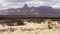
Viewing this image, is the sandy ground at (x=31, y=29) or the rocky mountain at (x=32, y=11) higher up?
the rocky mountain at (x=32, y=11)

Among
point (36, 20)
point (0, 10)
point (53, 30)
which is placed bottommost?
point (53, 30)

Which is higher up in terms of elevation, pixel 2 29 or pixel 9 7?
pixel 9 7

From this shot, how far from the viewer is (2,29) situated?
4574mm

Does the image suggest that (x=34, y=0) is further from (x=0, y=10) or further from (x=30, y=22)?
(x=0, y=10)

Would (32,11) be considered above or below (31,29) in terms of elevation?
above

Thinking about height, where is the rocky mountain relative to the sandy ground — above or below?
above

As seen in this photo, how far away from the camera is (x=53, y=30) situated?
14.9 ft

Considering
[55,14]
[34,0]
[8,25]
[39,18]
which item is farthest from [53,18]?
[8,25]

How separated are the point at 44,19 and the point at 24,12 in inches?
25.0

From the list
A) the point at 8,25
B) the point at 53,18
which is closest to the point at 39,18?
the point at 53,18

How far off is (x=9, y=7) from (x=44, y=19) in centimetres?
111

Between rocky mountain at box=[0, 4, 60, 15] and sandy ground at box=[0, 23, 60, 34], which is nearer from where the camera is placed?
sandy ground at box=[0, 23, 60, 34]

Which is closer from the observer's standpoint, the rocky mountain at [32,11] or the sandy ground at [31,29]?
the sandy ground at [31,29]

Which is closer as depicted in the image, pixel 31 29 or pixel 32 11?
pixel 31 29
